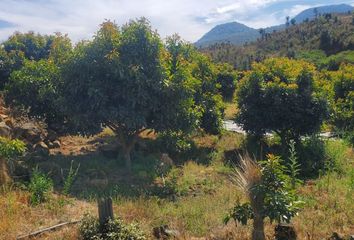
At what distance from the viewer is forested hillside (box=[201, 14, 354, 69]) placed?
4646 centimetres

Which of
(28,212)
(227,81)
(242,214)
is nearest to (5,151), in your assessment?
(28,212)

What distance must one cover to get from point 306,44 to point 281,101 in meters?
43.1

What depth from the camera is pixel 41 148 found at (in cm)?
1084

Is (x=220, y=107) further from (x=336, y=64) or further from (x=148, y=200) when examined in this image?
(x=336, y=64)

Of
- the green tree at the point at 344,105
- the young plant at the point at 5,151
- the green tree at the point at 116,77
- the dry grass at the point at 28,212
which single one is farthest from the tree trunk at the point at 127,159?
the green tree at the point at 344,105

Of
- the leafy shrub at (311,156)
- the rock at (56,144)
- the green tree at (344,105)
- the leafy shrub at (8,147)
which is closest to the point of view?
the leafy shrub at (8,147)

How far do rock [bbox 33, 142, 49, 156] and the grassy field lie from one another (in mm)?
364

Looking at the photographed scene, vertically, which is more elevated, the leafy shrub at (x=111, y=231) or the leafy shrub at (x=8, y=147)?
the leafy shrub at (x=8, y=147)

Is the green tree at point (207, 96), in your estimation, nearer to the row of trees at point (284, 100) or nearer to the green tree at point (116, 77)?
the row of trees at point (284, 100)

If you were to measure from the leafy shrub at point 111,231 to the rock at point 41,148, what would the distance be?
554 cm

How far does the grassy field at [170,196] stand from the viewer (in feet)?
19.5

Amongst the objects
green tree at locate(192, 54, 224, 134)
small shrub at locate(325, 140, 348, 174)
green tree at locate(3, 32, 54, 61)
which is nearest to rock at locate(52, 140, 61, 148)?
green tree at locate(192, 54, 224, 134)

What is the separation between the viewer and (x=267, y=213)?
4988mm

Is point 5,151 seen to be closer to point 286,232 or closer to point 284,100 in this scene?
point 286,232
